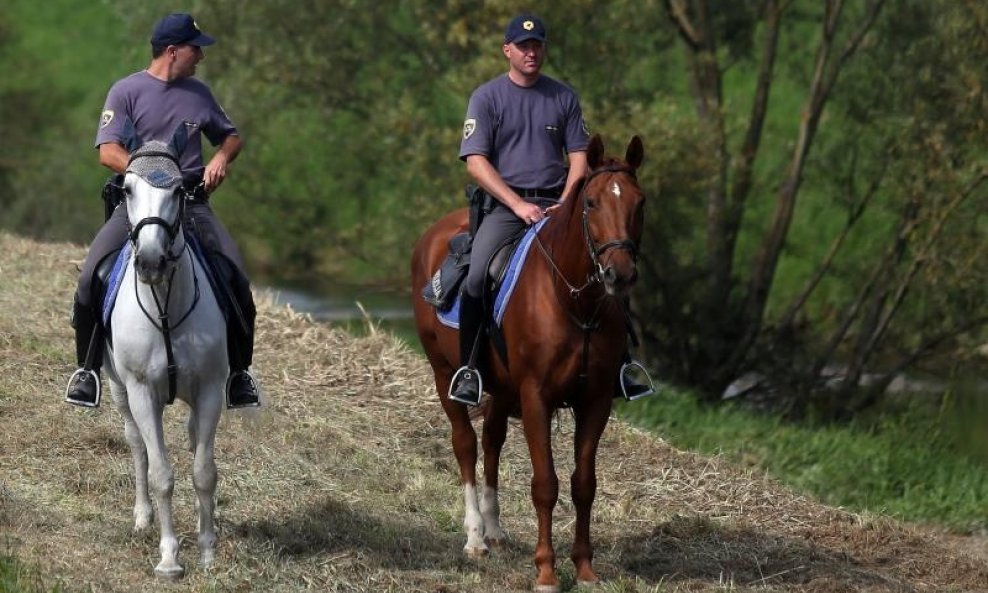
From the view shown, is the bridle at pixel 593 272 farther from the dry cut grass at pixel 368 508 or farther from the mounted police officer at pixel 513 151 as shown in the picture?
the dry cut grass at pixel 368 508

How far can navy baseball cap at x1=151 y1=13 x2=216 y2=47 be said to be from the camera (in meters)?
8.29

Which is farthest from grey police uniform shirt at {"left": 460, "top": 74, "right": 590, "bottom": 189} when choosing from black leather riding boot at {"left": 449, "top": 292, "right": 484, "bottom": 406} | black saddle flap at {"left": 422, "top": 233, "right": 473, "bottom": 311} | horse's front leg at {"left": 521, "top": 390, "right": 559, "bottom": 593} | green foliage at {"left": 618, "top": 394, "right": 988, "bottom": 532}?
green foliage at {"left": 618, "top": 394, "right": 988, "bottom": 532}

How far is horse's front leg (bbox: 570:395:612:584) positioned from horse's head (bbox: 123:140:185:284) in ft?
7.51

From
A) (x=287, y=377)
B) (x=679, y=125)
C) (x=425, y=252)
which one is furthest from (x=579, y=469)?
(x=679, y=125)

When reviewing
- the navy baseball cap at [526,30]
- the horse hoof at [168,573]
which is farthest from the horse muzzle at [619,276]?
the horse hoof at [168,573]

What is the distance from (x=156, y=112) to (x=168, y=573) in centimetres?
241

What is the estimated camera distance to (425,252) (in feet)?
33.1

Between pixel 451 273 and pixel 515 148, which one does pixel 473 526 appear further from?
pixel 515 148

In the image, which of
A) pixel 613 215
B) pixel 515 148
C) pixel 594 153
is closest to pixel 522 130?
pixel 515 148

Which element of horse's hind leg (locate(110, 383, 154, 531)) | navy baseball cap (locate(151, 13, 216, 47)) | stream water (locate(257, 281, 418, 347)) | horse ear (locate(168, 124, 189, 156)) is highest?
navy baseball cap (locate(151, 13, 216, 47))

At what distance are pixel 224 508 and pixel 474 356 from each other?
1.92 metres

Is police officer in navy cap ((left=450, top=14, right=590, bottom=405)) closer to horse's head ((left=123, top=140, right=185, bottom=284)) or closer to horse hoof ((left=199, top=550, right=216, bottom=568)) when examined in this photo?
horse hoof ((left=199, top=550, right=216, bottom=568))

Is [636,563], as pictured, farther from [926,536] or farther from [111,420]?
[111,420]

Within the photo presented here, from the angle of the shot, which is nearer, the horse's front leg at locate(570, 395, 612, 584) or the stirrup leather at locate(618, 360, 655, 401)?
the horse's front leg at locate(570, 395, 612, 584)
